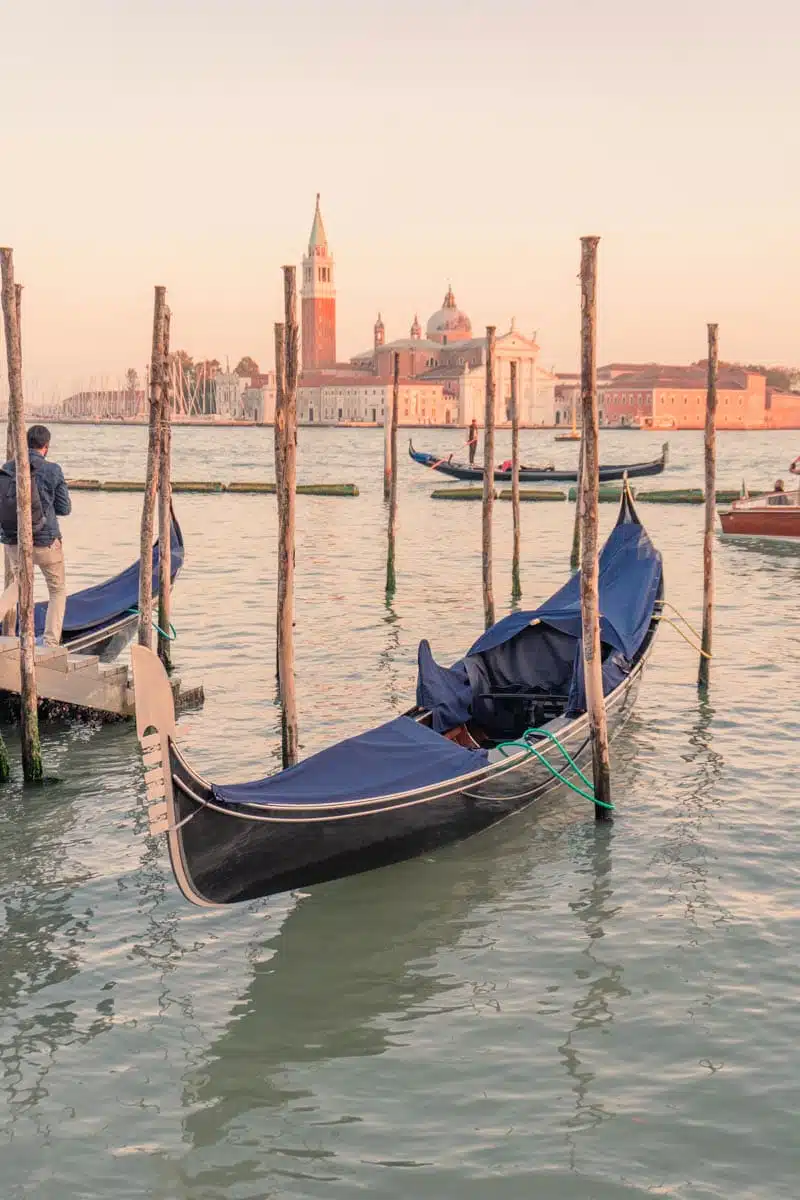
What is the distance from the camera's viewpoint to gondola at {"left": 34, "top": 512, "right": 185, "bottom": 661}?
25.9 ft

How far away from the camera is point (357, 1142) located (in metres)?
3.36

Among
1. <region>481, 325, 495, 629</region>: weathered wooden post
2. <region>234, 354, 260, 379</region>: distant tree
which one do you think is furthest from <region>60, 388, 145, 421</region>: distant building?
<region>481, 325, 495, 629</region>: weathered wooden post

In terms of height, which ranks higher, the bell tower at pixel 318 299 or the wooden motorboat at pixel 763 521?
the bell tower at pixel 318 299

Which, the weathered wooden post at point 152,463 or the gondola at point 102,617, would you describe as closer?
the weathered wooden post at point 152,463

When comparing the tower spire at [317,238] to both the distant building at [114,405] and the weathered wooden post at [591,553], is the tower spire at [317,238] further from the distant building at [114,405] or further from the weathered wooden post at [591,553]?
the weathered wooden post at [591,553]

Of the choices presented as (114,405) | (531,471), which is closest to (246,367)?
(114,405)

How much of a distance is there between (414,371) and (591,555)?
326 ft

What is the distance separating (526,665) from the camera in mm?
6820

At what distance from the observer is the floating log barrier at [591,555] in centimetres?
565

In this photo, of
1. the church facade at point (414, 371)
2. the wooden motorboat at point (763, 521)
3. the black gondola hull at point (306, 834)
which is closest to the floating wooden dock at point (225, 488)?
the wooden motorboat at point (763, 521)

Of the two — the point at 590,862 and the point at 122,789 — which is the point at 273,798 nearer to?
the point at 590,862

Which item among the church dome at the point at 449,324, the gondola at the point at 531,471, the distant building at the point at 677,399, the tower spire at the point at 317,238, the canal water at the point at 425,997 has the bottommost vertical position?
the canal water at the point at 425,997

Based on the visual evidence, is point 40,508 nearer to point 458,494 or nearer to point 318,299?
point 458,494

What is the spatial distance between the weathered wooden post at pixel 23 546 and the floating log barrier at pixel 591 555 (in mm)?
2331
